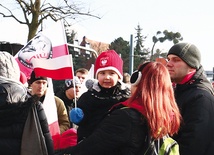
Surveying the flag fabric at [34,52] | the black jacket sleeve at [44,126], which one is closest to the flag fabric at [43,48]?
the flag fabric at [34,52]

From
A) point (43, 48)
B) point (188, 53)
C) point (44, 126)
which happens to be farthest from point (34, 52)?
point (44, 126)

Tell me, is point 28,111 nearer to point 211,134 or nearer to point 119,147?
point 119,147

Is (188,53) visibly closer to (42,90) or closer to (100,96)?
(100,96)

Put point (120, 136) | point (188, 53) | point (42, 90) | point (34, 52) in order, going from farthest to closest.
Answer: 1. point (34, 52)
2. point (42, 90)
3. point (188, 53)
4. point (120, 136)

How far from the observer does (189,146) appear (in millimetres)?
2811

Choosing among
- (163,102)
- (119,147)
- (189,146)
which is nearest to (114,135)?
(119,147)

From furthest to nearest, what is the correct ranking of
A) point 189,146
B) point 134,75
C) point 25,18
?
point 25,18, point 189,146, point 134,75

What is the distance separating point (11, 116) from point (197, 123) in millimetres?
1460

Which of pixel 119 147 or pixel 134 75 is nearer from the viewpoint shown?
pixel 119 147

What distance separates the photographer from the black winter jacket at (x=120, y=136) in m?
2.16

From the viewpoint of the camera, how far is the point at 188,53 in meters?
3.23

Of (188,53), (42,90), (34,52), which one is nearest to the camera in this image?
(188,53)

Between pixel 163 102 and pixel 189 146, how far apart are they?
2.39 feet

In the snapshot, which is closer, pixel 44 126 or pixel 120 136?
pixel 120 136
